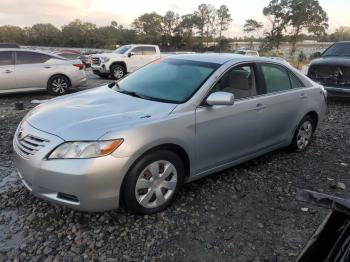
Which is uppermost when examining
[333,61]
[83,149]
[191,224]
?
[333,61]

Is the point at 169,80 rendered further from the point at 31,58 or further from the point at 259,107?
the point at 31,58

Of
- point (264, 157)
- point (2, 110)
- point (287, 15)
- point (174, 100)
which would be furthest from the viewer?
point (287, 15)

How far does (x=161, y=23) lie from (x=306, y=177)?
61103 mm

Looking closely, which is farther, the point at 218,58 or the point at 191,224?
the point at 218,58

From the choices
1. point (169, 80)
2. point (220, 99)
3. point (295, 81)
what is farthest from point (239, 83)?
point (295, 81)

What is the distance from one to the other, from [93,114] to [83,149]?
527 mm

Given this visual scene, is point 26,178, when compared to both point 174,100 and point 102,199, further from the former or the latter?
point 174,100

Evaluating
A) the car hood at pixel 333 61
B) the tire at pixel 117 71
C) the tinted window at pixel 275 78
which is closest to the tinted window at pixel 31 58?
the tire at pixel 117 71

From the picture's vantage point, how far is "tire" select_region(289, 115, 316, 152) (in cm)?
545

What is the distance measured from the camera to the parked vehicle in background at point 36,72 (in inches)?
393

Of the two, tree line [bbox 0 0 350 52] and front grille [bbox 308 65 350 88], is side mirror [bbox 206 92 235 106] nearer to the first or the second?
front grille [bbox 308 65 350 88]

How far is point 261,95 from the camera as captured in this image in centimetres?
459

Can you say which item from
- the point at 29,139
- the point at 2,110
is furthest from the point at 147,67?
the point at 2,110

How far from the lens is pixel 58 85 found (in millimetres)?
10969
